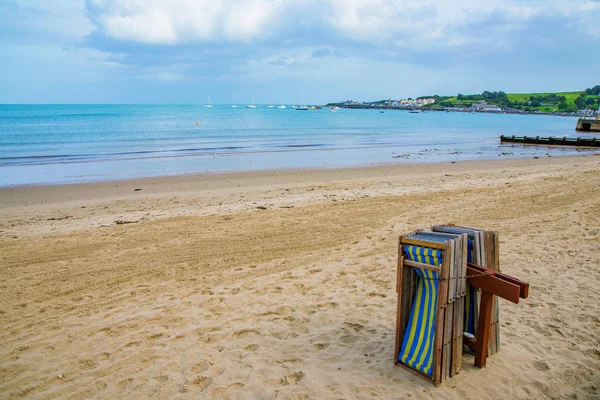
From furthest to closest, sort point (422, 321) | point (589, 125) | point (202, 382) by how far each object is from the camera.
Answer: point (589, 125)
point (202, 382)
point (422, 321)

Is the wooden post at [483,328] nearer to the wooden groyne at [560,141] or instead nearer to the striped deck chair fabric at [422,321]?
the striped deck chair fabric at [422,321]

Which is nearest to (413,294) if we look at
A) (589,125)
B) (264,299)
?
(264,299)

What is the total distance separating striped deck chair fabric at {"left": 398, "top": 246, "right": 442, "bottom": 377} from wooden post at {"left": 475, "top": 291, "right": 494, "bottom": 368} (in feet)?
1.56

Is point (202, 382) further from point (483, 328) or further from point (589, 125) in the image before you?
point (589, 125)

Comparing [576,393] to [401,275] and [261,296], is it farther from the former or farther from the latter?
[261,296]

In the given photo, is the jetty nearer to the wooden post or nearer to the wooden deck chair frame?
the wooden post

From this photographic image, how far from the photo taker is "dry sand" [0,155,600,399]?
155 inches

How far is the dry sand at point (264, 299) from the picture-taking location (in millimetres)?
3936

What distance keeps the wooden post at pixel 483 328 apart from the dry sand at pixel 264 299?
121 mm

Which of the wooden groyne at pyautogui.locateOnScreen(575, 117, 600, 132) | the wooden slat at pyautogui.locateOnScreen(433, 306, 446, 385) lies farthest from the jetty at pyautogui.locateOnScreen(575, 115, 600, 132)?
the wooden slat at pyautogui.locateOnScreen(433, 306, 446, 385)

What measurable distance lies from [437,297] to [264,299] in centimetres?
276

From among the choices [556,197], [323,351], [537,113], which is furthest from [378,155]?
[537,113]

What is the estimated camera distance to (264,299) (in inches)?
226

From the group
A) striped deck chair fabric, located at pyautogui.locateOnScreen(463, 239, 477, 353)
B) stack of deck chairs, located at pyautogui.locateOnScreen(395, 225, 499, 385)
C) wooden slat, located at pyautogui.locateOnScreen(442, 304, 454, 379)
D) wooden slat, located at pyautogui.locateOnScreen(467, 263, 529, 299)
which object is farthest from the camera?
striped deck chair fabric, located at pyautogui.locateOnScreen(463, 239, 477, 353)
